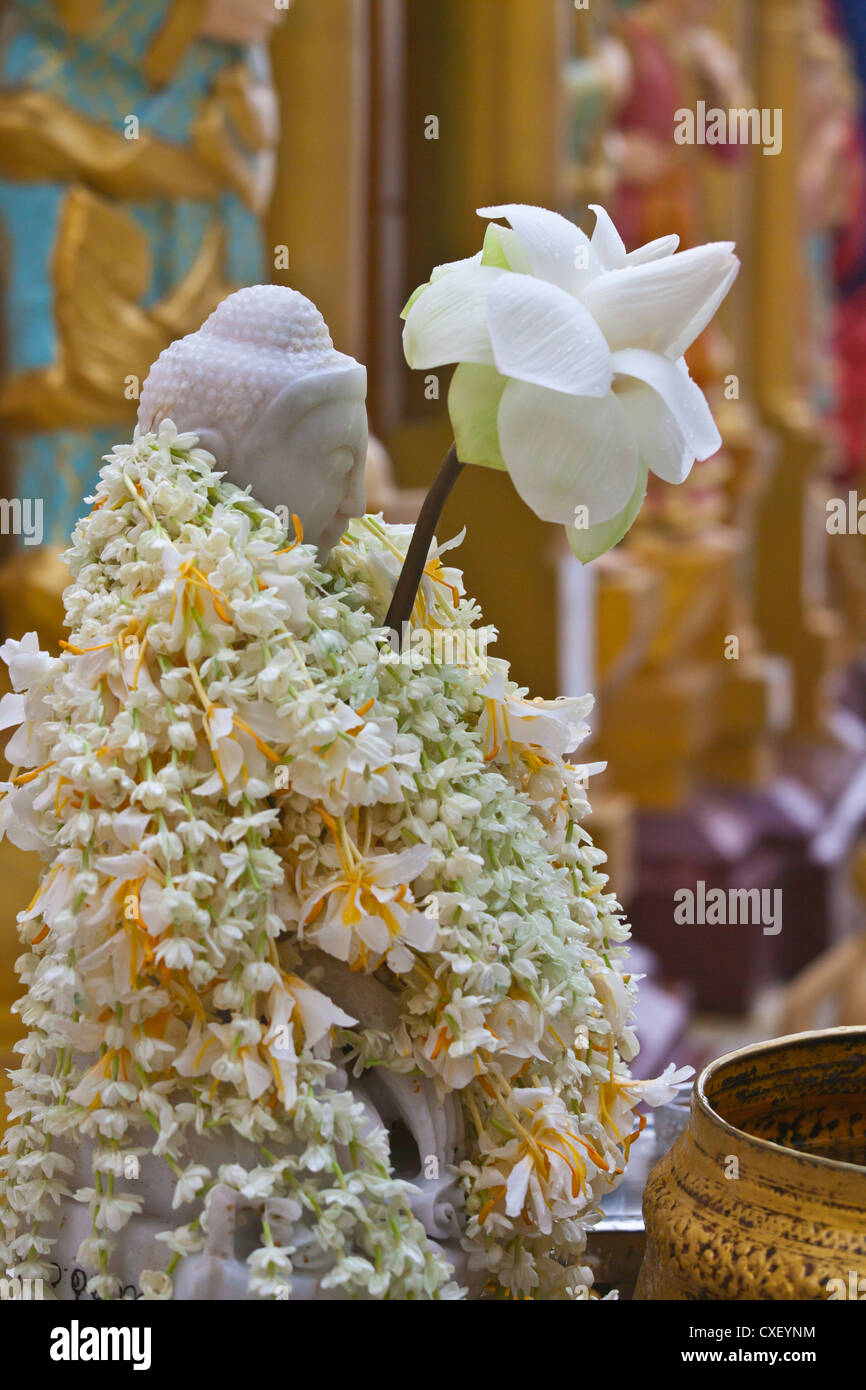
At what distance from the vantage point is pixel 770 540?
3.05 metres

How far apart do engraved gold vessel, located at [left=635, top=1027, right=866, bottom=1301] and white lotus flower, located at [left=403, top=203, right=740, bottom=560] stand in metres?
0.26

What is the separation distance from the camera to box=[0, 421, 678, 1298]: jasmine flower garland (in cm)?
56

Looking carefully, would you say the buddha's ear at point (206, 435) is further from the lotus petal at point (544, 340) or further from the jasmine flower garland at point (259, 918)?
the lotus petal at point (544, 340)

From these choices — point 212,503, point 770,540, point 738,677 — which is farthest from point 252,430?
point 770,540

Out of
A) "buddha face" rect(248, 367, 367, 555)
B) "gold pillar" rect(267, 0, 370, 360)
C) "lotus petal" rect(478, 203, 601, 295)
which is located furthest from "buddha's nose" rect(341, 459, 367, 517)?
"gold pillar" rect(267, 0, 370, 360)

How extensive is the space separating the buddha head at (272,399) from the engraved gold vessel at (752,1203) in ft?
1.03

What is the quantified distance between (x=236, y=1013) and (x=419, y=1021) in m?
0.08

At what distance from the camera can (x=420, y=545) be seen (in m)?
0.63

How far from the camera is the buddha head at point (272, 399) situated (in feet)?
2.02

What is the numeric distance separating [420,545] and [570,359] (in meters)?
0.11

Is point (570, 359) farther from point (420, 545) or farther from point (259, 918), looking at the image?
point (259, 918)

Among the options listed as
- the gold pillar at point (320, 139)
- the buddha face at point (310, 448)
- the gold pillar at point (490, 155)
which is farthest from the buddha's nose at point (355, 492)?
the gold pillar at point (490, 155)

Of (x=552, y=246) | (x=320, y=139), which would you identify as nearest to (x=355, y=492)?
(x=552, y=246)
